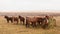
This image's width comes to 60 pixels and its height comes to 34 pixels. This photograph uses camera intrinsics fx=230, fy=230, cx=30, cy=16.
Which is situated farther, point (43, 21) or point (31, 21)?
point (31, 21)

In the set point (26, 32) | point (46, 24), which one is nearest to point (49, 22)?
point (46, 24)

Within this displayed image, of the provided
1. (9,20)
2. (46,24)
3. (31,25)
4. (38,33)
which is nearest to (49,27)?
(46,24)

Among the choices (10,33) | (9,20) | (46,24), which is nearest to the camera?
(10,33)

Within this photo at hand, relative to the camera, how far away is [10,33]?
59.6 feet

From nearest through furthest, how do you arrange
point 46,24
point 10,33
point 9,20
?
point 10,33, point 46,24, point 9,20

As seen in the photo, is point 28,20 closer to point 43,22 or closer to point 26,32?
point 43,22

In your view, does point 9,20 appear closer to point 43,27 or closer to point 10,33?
point 43,27

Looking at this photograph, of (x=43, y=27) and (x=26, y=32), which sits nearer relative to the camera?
(x=26, y=32)

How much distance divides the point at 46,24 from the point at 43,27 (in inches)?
16.4

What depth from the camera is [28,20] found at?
22.5 meters

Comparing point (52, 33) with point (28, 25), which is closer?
A: point (52, 33)

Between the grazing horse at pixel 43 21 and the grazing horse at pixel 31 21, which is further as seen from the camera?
the grazing horse at pixel 31 21

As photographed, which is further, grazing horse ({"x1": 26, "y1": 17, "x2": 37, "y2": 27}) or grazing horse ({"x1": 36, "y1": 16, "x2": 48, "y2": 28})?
grazing horse ({"x1": 26, "y1": 17, "x2": 37, "y2": 27})

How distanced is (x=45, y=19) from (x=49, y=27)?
2.81 feet
